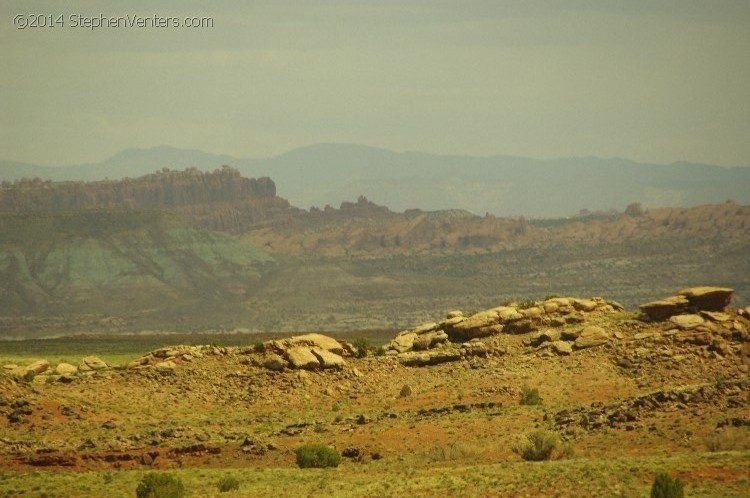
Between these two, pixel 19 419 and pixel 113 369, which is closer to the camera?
pixel 19 419

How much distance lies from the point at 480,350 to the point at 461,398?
5983 millimetres

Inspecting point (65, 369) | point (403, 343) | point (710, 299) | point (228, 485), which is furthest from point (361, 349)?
point (228, 485)

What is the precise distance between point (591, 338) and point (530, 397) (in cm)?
735

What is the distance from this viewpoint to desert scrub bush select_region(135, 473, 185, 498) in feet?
109

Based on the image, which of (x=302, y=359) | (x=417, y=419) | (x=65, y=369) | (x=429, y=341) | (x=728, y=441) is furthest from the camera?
(x=429, y=341)

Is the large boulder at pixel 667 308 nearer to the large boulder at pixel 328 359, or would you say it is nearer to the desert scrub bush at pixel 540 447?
the large boulder at pixel 328 359

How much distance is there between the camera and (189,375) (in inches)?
2183

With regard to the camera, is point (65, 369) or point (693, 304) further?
point (65, 369)

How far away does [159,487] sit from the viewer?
33562 mm

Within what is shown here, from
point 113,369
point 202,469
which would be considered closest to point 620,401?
point 202,469

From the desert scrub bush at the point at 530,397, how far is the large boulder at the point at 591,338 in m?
5.96

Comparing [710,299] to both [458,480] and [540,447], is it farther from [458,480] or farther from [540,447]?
[458,480]

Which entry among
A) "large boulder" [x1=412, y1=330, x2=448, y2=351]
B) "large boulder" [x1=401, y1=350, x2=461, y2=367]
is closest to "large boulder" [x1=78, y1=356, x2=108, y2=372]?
"large boulder" [x1=401, y1=350, x2=461, y2=367]

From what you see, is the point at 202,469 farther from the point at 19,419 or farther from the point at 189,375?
the point at 189,375
